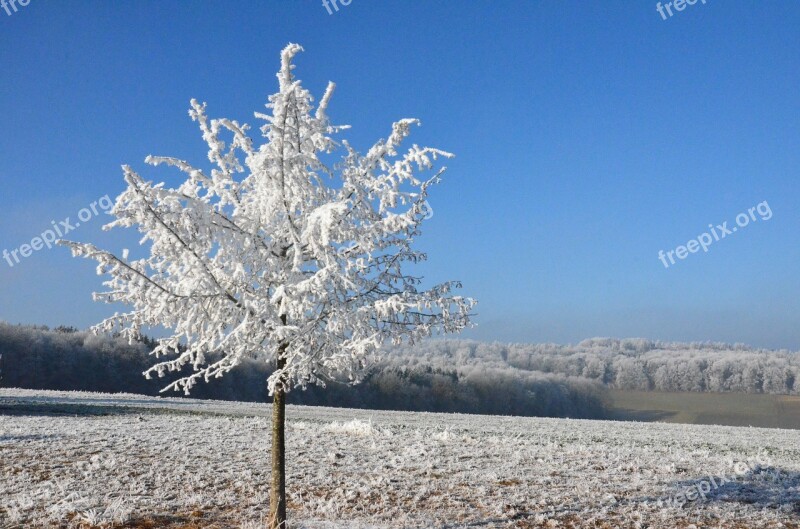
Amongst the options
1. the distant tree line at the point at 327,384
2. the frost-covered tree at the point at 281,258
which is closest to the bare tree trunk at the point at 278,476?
the frost-covered tree at the point at 281,258

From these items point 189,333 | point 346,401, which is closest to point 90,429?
point 189,333

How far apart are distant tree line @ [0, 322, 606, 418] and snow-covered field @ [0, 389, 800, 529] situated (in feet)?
124

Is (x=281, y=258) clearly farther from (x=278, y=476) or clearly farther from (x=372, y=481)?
(x=372, y=481)

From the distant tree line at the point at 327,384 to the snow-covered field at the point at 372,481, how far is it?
124 ft

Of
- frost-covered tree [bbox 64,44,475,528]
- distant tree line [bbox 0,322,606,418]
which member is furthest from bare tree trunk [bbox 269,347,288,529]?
distant tree line [bbox 0,322,606,418]

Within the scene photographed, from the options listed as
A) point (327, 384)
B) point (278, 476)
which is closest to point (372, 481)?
point (278, 476)

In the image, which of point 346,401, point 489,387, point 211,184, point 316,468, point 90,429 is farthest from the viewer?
point 489,387

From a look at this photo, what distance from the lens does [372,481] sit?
12.6m

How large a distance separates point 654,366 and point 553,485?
113729 millimetres

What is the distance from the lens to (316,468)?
13984mm

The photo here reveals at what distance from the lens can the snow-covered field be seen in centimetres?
1027

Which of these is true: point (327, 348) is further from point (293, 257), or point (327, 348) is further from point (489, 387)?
point (489, 387)

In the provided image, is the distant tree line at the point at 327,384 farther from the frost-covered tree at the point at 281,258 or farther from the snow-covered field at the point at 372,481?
the frost-covered tree at the point at 281,258

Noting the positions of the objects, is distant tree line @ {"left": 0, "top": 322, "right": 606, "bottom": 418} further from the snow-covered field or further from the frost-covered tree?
the frost-covered tree
